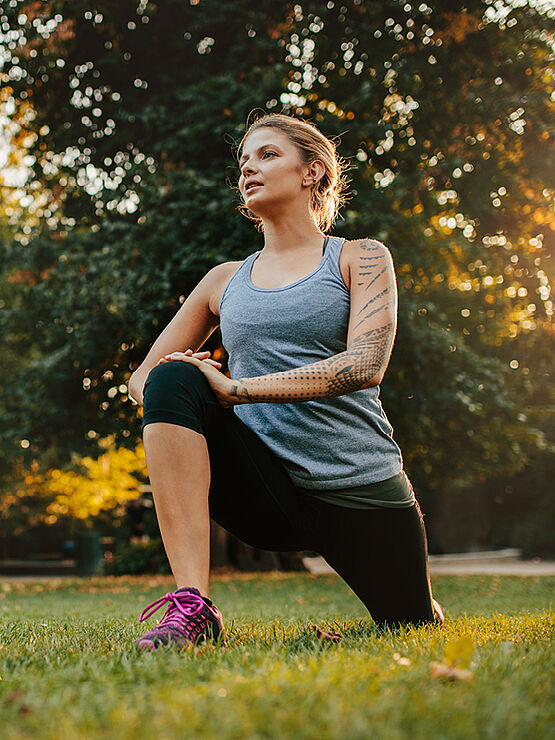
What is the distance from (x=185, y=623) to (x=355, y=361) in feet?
3.38

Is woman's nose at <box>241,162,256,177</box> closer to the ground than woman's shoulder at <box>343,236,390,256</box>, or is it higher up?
higher up

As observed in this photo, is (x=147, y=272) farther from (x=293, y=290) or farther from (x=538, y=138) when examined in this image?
(x=293, y=290)

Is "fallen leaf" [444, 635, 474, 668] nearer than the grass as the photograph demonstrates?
No

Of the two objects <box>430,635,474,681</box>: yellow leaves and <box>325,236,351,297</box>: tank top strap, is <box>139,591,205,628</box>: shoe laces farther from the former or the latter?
<box>325,236,351,297</box>: tank top strap

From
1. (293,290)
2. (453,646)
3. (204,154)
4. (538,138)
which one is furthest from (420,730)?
(538,138)

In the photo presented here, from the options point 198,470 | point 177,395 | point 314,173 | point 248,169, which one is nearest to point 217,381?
point 177,395

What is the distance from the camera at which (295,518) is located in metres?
2.87

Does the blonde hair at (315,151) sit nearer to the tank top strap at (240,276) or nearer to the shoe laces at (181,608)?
the tank top strap at (240,276)

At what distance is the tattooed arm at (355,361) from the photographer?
8.70 feet

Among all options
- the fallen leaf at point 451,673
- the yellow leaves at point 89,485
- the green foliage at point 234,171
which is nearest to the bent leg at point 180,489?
the fallen leaf at point 451,673

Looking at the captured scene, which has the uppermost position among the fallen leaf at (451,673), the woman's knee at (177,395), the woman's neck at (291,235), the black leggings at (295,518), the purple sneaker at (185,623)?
the woman's neck at (291,235)

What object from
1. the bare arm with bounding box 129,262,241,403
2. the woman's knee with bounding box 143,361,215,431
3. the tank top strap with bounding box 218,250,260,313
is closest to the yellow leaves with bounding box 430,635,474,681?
the woman's knee with bounding box 143,361,215,431

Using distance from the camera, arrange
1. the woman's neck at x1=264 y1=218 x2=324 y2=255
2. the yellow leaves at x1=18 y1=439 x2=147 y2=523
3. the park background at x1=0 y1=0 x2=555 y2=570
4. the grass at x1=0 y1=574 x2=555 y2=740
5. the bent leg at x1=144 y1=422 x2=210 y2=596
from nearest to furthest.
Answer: the grass at x1=0 y1=574 x2=555 y2=740, the bent leg at x1=144 y1=422 x2=210 y2=596, the woman's neck at x1=264 y1=218 x2=324 y2=255, the park background at x1=0 y1=0 x2=555 y2=570, the yellow leaves at x1=18 y1=439 x2=147 y2=523

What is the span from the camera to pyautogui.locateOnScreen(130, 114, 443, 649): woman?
257cm
